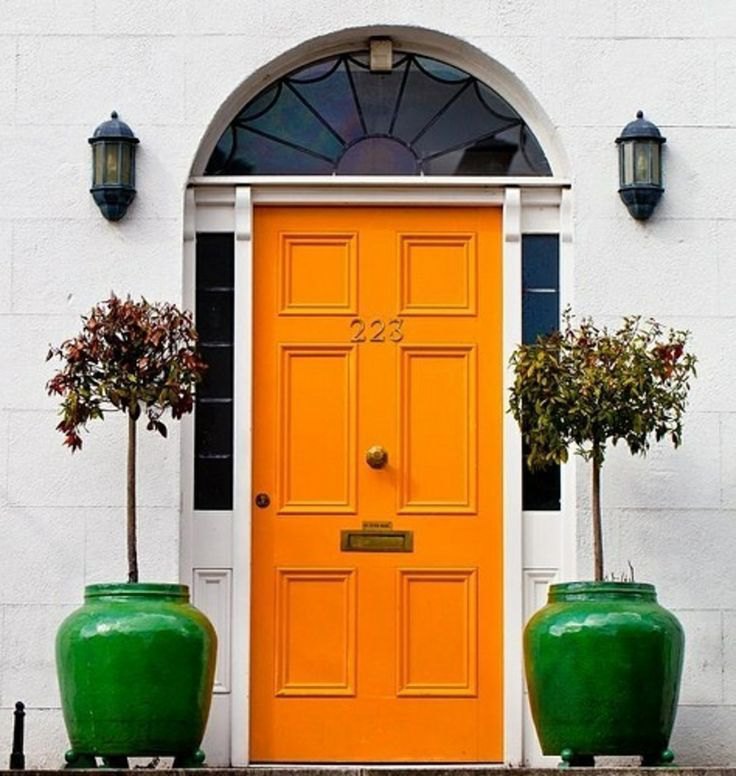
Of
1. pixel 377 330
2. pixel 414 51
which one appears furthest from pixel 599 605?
pixel 414 51

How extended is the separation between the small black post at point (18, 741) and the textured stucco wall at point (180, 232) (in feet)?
0.61

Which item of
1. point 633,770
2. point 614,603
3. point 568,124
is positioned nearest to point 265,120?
point 568,124

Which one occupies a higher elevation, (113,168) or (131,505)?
(113,168)

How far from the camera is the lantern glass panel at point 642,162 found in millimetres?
10562

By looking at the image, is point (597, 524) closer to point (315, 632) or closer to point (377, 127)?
point (315, 632)

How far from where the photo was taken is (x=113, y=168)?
34.5 ft

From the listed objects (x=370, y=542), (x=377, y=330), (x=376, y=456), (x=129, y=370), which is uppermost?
(x=377, y=330)

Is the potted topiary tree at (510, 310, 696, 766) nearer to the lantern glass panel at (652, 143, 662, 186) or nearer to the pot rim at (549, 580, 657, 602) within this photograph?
the pot rim at (549, 580, 657, 602)

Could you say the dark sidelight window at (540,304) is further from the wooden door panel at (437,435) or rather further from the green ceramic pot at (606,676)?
the green ceramic pot at (606,676)

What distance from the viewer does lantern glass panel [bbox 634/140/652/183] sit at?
1056 cm

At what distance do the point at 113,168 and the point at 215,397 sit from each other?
1.14 meters

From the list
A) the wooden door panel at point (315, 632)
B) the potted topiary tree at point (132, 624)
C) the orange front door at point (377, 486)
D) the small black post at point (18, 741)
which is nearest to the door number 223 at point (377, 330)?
the orange front door at point (377, 486)

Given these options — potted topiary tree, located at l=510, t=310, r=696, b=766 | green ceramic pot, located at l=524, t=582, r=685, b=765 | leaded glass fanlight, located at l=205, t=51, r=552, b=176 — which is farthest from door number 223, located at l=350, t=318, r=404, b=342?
green ceramic pot, located at l=524, t=582, r=685, b=765

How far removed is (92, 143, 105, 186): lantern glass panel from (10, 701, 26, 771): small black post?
2.37m
